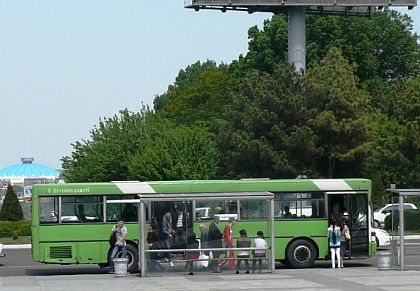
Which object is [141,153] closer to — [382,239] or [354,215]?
[382,239]

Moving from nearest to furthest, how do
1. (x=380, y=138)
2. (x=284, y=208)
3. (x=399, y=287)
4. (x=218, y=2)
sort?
(x=399, y=287)
(x=284, y=208)
(x=380, y=138)
(x=218, y=2)

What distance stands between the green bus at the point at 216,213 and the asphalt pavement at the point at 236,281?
0.77 m

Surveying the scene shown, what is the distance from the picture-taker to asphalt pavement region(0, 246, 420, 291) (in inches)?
935

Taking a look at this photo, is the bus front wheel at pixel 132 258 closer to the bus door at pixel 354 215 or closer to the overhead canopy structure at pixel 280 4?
the bus door at pixel 354 215

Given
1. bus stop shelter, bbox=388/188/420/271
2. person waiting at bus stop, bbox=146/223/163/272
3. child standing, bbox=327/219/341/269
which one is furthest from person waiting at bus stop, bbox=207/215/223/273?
bus stop shelter, bbox=388/188/420/271

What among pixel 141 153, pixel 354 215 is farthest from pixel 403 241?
pixel 141 153

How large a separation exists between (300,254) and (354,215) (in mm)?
2221

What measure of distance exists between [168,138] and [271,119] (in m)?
12.8

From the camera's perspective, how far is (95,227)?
2969 cm

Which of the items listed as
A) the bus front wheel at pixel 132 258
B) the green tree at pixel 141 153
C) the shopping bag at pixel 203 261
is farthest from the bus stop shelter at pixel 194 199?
the green tree at pixel 141 153

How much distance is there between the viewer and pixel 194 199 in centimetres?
2795

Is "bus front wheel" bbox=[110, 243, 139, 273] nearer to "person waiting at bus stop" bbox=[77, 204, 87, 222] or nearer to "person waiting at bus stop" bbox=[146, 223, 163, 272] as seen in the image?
"person waiting at bus stop" bbox=[77, 204, 87, 222]

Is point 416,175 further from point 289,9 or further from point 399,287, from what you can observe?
point 399,287

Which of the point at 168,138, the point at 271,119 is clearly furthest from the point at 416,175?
the point at 168,138
